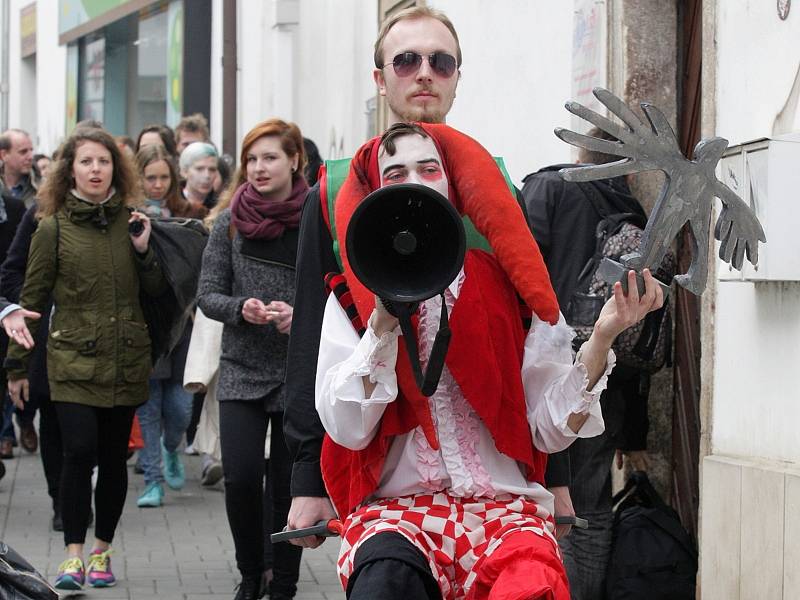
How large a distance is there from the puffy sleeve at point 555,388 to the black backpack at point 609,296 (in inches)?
76.7

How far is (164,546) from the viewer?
8.12 meters

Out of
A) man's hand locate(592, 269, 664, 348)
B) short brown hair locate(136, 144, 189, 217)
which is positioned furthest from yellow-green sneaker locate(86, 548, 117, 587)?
man's hand locate(592, 269, 664, 348)

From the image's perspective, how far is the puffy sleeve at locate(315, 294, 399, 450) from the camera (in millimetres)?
3354

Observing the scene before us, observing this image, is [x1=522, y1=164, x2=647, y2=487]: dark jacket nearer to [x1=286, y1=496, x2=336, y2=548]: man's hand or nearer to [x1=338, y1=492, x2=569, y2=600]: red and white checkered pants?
[x1=286, y1=496, x2=336, y2=548]: man's hand

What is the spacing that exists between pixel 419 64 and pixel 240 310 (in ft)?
8.84

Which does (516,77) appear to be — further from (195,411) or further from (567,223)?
(195,411)

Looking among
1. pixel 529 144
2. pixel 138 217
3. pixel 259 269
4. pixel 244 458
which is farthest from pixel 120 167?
pixel 529 144

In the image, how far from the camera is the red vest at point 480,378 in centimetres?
343

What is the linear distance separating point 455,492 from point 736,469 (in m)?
2.45

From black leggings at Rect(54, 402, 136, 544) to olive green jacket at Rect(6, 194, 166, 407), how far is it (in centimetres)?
10

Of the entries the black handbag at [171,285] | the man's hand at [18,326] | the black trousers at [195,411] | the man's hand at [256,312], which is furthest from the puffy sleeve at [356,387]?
the black trousers at [195,411]

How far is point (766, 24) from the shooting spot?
217 inches

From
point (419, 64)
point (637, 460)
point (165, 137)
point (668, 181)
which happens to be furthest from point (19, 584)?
point (165, 137)

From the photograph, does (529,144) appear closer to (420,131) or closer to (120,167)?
(120,167)
